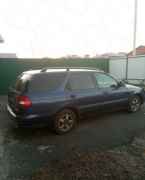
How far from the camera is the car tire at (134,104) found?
18.6 feet

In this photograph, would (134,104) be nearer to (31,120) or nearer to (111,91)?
(111,91)

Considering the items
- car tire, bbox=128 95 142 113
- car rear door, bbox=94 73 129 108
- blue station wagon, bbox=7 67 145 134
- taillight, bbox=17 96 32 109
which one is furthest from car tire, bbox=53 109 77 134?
car tire, bbox=128 95 142 113

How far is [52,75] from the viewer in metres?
4.13

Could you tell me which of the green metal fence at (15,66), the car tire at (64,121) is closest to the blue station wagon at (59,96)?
the car tire at (64,121)

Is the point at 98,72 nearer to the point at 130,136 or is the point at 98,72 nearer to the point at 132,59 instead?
the point at 130,136

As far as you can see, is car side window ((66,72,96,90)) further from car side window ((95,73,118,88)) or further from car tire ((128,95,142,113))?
car tire ((128,95,142,113))

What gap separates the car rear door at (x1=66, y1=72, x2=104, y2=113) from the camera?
4.26 m

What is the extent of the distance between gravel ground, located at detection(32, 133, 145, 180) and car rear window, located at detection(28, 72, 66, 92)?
1545mm

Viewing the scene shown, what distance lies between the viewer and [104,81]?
5043mm

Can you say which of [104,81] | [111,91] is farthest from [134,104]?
[104,81]

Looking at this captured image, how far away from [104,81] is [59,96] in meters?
1.66

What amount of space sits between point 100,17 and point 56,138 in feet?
47.8

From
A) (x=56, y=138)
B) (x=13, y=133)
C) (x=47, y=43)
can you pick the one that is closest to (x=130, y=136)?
(x=56, y=138)

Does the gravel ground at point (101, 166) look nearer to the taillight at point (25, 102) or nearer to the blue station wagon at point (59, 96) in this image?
the blue station wagon at point (59, 96)
